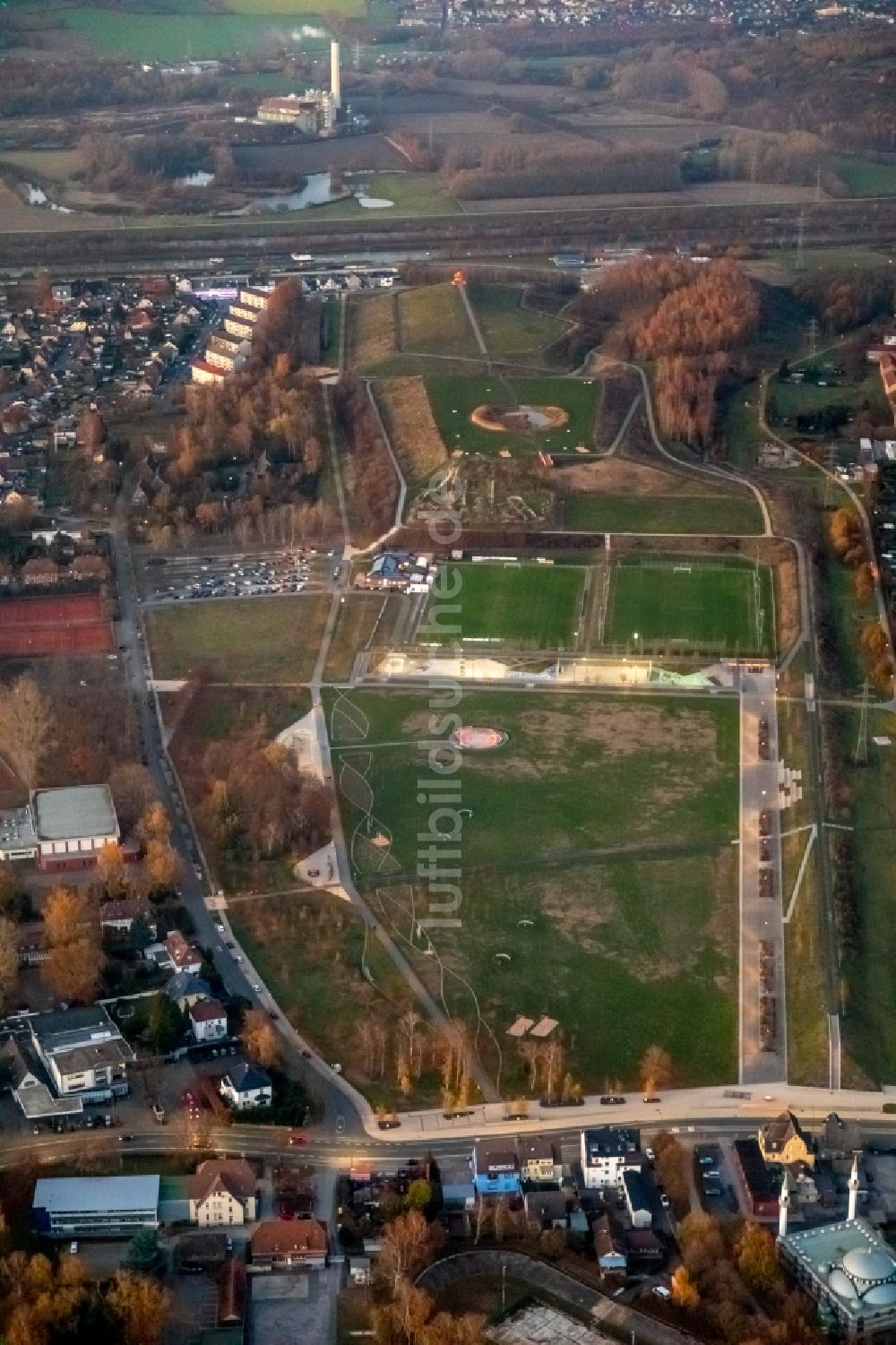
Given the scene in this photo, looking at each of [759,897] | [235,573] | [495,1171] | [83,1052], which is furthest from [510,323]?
[495,1171]

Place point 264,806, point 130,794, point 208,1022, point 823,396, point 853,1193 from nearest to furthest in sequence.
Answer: point 853,1193, point 208,1022, point 264,806, point 130,794, point 823,396

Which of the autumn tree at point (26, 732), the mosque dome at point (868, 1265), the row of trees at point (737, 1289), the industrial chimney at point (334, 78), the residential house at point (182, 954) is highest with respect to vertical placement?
the industrial chimney at point (334, 78)

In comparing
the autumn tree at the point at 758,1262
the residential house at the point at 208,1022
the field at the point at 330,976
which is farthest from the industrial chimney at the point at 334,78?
the autumn tree at the point at 758,1262

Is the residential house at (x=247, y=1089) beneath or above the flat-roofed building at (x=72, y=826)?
beneath

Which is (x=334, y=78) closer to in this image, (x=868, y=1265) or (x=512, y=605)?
(x=512, y=605)

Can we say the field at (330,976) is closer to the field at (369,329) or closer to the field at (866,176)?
the field at (369,329)

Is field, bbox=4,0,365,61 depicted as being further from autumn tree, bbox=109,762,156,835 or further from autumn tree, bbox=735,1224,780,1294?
autumn tree, bbox=735,1224,780,1294
